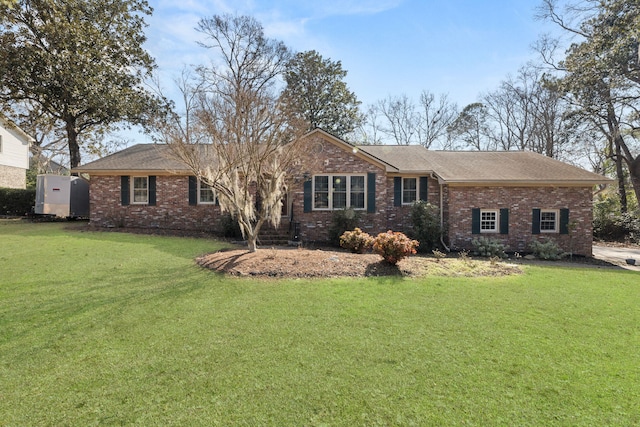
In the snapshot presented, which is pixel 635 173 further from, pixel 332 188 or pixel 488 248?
pixel 332 188

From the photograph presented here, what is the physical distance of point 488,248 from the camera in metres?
12.5

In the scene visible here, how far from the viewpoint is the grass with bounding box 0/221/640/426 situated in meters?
2.78

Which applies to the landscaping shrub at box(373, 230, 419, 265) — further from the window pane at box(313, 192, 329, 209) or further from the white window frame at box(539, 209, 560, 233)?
the white window frame at box(539, 209, 560, 233)

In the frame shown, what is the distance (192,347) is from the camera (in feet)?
12.7

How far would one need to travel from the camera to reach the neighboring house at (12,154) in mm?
21184

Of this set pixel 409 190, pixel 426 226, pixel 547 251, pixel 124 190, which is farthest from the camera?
pixel 124 190

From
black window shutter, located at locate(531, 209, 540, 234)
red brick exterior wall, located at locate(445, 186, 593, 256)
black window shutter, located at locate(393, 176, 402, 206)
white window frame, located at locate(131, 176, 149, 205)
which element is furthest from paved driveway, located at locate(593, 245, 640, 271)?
white window frame, located at locate(131, 176, 149, 205)

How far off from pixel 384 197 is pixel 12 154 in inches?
1007

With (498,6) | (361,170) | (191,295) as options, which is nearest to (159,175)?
(361,170)

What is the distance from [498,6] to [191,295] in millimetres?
11976

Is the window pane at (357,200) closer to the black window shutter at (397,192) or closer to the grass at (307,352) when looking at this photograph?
the black window shutter at (397,192)

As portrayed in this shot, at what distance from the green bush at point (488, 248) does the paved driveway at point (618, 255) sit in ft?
14.4

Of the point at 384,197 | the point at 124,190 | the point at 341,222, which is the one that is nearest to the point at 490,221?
the point at 384,197

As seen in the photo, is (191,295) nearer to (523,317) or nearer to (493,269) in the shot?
(523,317)
